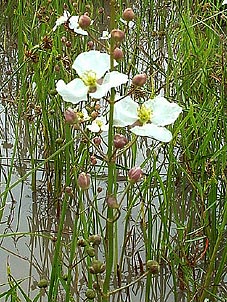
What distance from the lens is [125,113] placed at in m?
0.88

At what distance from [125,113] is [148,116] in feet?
0.13

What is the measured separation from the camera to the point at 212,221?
170 cm

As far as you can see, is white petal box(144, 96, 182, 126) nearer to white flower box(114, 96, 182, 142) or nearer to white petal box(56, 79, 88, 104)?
white flower box(114, 96, 182, 142)

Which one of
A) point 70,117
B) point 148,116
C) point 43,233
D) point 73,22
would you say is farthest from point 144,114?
point 43,233

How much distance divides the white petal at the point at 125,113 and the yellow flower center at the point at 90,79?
0.04m

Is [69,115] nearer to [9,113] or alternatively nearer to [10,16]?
[9,113]

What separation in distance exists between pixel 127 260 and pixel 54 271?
61 cm

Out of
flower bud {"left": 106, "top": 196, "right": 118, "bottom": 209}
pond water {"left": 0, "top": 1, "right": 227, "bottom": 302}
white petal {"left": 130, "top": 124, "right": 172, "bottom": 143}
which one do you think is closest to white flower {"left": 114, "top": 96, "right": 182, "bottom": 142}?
white petal {"left": 130, "top": 124, "right": 172, "bottom": 143}

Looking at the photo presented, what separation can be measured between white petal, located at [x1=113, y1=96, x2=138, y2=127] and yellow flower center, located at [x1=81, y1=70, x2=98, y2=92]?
0.14 feet

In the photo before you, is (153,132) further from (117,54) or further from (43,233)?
(43,233)

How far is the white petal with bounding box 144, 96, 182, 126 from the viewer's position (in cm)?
90

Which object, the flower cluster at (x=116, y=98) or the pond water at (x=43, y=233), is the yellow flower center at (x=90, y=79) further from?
the pond water at (x=43, y=233)

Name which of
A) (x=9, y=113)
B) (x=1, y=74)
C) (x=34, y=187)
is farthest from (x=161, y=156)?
(x=1, y=74)

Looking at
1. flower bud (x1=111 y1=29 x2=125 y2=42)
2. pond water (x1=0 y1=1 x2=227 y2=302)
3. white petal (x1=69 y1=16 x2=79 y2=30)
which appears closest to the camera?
flower bud (x1=111 y1=29 x2=125 y2=42)
